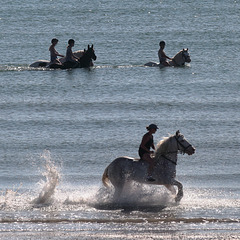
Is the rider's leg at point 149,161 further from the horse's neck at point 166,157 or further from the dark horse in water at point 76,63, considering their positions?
the dark horse in water at point 76,63

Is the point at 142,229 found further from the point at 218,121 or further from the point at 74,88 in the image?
the point at 74,88

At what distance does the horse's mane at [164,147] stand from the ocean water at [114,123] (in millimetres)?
873

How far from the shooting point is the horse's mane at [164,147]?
1697 centimetres

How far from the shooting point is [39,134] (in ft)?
77.4

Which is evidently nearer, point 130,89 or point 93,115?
point 93,115

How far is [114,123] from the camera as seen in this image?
2514 centimetres

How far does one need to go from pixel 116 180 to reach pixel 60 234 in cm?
346

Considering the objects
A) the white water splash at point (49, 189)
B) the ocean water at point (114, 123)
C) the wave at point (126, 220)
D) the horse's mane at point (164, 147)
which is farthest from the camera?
the horse's mane at point (164, 147)

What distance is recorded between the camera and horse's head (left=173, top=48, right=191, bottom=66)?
3528 cm

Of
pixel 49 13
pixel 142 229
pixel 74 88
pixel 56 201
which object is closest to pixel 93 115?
pixel 74 88

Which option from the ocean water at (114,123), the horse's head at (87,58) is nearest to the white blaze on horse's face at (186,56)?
the ocean water at (114,123)

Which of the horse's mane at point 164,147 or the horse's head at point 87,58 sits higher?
the horse's mane at point 164,147

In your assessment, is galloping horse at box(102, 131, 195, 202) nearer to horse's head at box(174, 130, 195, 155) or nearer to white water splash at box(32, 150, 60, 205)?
horse's head at box(174, 130, 195, 155)

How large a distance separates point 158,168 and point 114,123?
26.9 ft
